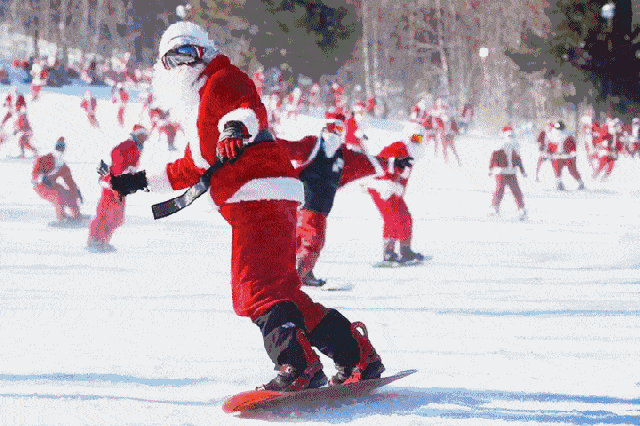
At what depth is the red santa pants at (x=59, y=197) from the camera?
1191 cm

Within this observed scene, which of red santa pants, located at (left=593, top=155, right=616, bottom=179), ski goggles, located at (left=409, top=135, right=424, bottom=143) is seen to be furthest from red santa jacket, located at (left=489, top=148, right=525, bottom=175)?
red santa pants, located at (left=593, top=155, right=616, bottom=179)

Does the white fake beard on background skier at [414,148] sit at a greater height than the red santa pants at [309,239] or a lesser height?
greater

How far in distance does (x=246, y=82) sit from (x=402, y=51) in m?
57.2

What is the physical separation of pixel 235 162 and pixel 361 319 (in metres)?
2.43

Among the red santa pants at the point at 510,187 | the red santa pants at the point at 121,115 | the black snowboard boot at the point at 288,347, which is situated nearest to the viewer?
the black snowboard boot at the point at 288,347

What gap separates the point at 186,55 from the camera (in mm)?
4000

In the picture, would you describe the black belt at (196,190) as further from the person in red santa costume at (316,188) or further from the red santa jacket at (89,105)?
the red santa jacket at (89,105)

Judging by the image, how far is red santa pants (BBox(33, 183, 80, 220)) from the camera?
1191 cm

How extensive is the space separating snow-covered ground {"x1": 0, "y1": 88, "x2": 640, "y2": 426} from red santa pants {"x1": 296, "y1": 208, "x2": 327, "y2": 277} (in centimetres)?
41

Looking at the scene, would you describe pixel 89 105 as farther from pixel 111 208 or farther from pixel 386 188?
pixel 386 188

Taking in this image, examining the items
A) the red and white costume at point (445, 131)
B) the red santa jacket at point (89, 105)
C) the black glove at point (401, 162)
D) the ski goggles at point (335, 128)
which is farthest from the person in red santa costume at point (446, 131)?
the black glove at point (401, 162)

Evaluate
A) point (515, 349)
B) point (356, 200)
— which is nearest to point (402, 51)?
point (356, 200)

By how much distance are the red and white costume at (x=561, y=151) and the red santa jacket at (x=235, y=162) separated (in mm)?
15394

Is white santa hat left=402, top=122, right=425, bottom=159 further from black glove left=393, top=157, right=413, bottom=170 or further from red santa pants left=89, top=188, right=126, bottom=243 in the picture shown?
red santa pants left=89, top=188, right=126, bottom=243
